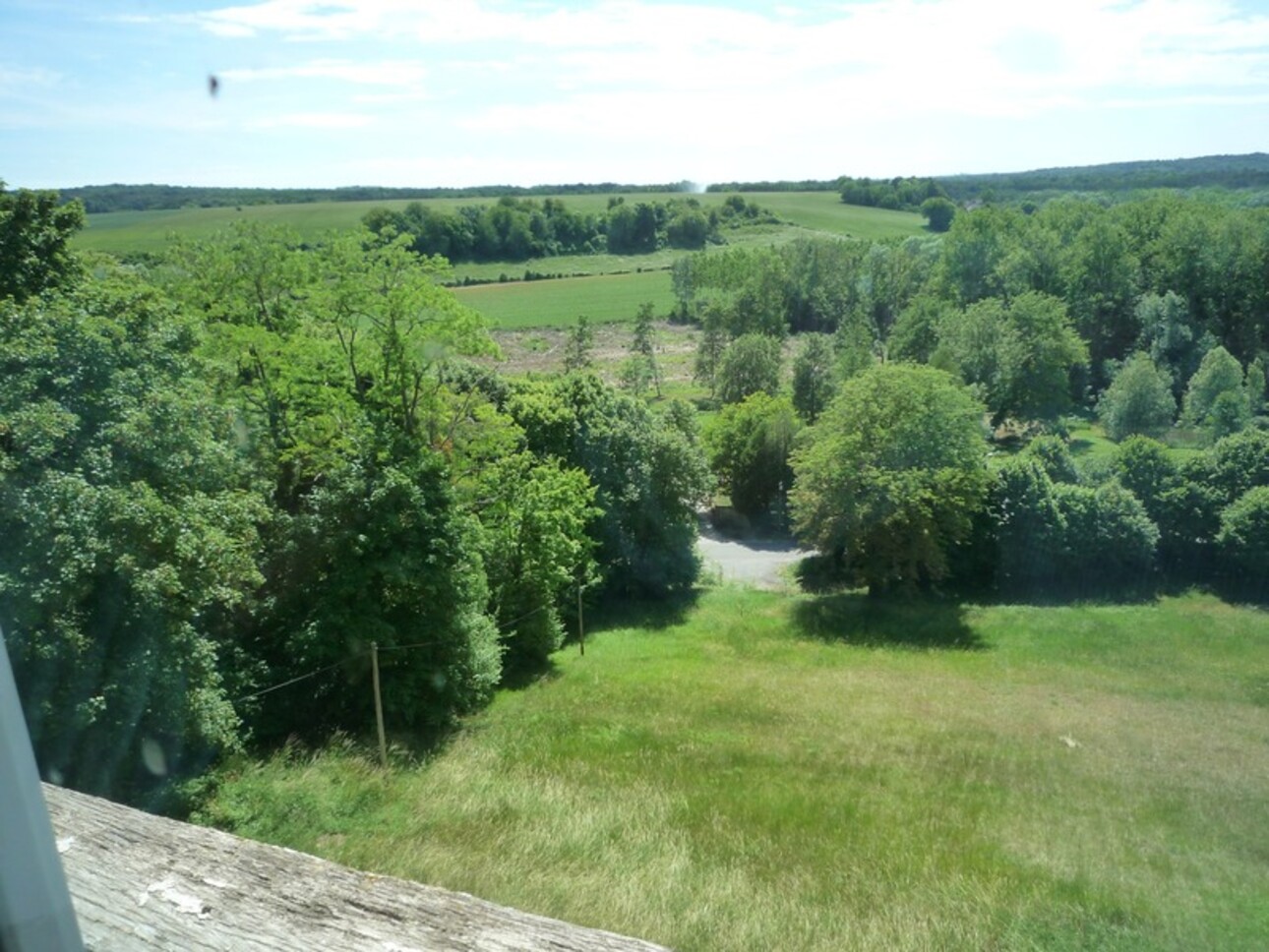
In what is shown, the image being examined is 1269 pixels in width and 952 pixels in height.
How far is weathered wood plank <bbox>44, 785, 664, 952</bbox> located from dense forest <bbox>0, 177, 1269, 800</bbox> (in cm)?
714

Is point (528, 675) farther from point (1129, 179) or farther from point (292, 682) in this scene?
point (1129, 179)

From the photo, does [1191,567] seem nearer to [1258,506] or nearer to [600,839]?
[1258,506]

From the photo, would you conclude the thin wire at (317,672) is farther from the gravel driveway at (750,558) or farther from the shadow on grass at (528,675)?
the gravel driveway at (750,558)

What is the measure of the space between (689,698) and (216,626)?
7698 millimetres

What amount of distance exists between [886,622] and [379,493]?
14.9 meters

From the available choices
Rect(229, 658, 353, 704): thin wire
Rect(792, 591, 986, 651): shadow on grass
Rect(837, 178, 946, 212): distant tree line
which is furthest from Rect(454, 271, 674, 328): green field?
Rect(837, 178, 946, 212): distant tree line

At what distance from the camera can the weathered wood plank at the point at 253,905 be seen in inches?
83.4

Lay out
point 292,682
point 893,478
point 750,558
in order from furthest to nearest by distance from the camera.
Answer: point 750,558
point 893,478
point 292,682

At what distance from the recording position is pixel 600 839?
8250 millimetres

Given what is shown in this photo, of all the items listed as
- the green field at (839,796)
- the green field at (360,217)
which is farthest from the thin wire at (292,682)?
the green field at (360,217)

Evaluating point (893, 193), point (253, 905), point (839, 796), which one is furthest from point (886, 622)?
point (893, 193)

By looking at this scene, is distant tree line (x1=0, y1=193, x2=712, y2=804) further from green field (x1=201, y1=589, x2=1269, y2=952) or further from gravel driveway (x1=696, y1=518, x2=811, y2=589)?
gravel driveway (x1=696, y1=518, x2=811, y2=589)

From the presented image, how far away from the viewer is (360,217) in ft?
87.0

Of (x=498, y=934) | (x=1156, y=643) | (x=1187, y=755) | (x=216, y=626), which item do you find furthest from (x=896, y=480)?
(x=498, y=934)
